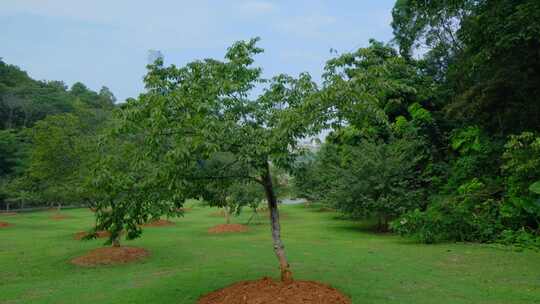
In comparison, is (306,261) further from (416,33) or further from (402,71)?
(416,33)

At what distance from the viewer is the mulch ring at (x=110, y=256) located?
11.9m

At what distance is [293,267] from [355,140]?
13694 mm

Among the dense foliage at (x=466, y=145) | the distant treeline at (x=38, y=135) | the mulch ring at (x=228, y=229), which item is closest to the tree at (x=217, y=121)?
the dense foliage at (x=466, y=145)

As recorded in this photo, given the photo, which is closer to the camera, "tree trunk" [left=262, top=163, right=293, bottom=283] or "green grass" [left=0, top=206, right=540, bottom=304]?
"tree trunk" [left=262, top=163, right=293, bottom=283]

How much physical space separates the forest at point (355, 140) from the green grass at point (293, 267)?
1.33 meters

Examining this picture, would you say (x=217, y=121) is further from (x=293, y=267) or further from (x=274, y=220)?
(x=293, y=267)

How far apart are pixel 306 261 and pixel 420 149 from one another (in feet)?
41.4

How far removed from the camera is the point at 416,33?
74.1ft

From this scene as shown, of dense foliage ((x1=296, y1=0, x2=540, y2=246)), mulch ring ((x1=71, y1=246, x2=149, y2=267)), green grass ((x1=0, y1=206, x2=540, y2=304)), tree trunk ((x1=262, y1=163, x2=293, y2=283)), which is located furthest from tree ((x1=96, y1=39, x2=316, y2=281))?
mulch ring ((x1=71, y1=246, x2=149, y2=267))

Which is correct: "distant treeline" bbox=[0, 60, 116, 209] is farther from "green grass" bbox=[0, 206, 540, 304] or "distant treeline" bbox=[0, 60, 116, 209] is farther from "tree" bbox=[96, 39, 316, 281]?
"tree" bbox=[96, 39, 316, 281]

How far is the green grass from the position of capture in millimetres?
7883

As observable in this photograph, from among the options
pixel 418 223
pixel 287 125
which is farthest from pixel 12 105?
pixel 287 125

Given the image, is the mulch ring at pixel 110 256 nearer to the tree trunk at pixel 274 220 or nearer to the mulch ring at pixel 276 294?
the mulch ring at pixel 276 294

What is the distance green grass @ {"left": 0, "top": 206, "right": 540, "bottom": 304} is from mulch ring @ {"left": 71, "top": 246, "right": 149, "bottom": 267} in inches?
16.0
